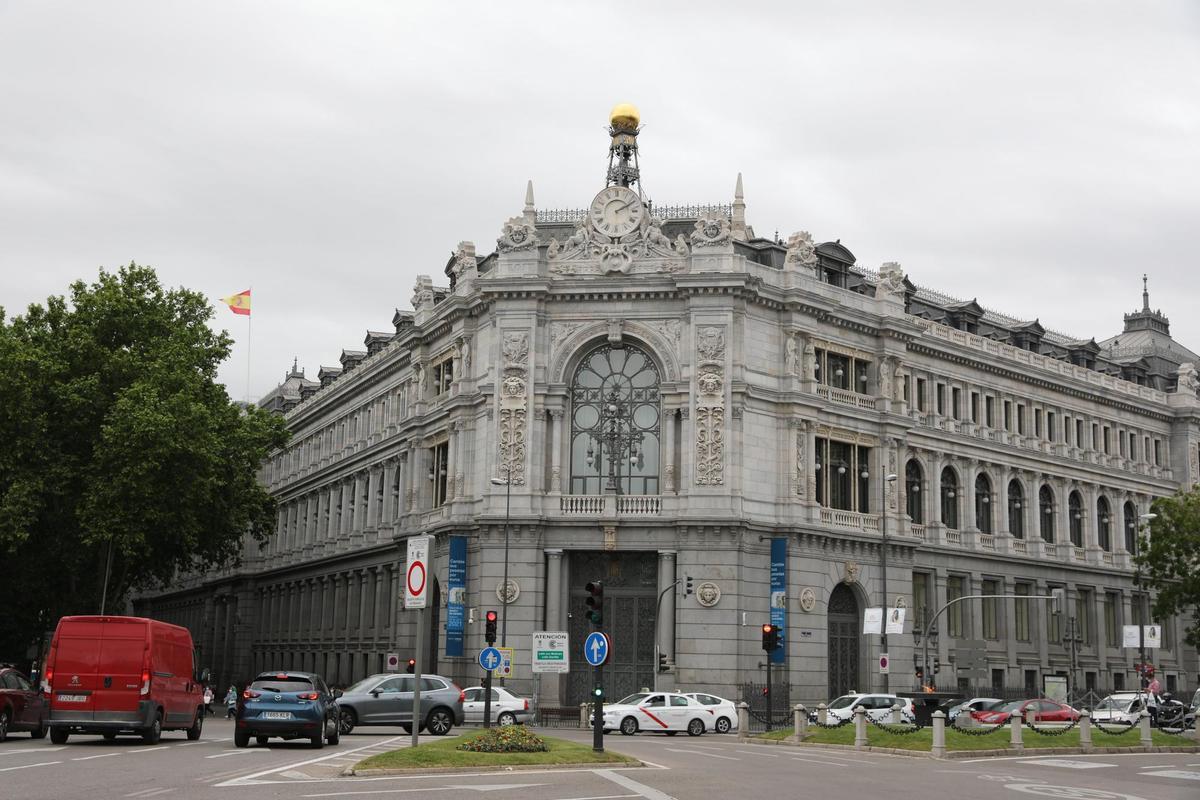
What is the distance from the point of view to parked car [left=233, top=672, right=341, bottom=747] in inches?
1229

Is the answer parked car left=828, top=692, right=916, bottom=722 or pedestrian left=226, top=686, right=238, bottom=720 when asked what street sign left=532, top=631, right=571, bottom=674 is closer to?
parked car left=828, top=692, right=916, bottom=722

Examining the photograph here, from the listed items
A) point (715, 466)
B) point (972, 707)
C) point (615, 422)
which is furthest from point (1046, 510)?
point (615, 422)

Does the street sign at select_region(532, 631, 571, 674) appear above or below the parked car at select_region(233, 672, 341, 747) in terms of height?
above

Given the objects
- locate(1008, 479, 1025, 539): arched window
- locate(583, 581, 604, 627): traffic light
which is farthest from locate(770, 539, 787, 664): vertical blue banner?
locate(583, 581, 604, 627): traffic light

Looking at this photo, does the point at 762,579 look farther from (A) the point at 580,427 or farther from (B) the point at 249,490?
(B) the point at 249,490

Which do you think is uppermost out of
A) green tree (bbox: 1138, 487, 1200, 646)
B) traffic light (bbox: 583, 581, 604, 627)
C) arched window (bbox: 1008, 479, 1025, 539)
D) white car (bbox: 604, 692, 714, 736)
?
arched window (bbox: 1008, 479, 1025, 539)

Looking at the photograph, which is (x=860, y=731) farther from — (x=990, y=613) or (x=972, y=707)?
(x=990, y=613)

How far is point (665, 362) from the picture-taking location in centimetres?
5675

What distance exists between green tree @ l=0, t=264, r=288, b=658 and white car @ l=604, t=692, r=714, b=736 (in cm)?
1984

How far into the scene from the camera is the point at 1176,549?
66.0 m

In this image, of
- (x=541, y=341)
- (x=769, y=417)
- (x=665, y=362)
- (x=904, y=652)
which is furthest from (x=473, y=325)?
(x=904, y=652)

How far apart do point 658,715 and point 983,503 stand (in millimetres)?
30556

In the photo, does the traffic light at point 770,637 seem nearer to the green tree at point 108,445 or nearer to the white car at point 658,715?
the white car at point 658,715

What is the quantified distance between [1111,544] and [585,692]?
3759 centimetres
